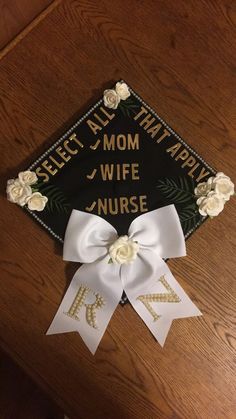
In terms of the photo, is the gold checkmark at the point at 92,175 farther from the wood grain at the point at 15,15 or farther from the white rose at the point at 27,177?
the wood grain at the point at 15,15

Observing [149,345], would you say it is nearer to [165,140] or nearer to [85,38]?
[165,140]

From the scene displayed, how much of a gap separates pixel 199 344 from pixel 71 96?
0.59 m

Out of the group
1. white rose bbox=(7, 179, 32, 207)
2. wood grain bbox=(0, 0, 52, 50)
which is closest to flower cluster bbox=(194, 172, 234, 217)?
white rose bbox=(7, 179, 32, 207)

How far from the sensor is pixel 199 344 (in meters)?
0.86

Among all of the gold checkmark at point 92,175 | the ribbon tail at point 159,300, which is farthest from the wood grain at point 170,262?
the gold checkmark at point 92,175

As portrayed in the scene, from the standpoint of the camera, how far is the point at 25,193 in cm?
84

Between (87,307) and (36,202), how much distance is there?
0.77 ft

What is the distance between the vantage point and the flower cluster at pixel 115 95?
0.89 meters

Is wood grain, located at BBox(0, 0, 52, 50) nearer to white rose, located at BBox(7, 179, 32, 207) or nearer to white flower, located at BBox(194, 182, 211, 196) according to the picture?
white rose, located at BBox(7, 179, 32, 207)

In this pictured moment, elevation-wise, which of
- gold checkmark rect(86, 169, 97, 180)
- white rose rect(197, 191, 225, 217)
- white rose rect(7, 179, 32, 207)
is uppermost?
white rose rect(7, 179, 32, 207)

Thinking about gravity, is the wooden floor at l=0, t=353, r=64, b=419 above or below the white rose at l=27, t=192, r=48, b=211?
below

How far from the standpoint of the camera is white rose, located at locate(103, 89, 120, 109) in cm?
89

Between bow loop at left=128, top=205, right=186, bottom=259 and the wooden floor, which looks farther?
the wooden floor

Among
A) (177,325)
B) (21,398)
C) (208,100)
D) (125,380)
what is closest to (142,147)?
(208,100)
